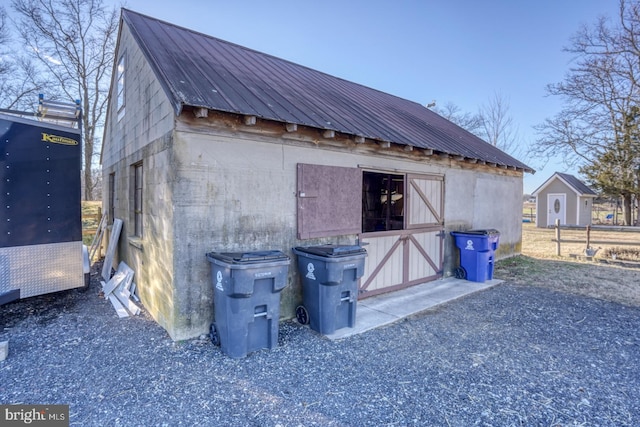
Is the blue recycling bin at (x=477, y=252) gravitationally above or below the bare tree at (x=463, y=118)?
below

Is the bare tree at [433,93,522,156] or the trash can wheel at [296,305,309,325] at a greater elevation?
the bare tree at [433,93,522,156]

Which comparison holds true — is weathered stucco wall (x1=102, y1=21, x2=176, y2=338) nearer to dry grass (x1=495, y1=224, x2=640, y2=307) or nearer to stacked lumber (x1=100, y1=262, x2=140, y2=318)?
stacked lumber (x1=100, y1=262, x2=140, y2=318)

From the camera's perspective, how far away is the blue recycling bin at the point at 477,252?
21.9 ft

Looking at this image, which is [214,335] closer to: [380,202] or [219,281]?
[219,281]

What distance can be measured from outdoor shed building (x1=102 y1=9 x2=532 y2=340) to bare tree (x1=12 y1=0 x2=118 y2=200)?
31.9 feet

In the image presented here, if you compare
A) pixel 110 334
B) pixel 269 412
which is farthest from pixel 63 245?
pixel 269 412

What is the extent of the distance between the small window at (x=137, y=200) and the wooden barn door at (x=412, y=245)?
3.74 m

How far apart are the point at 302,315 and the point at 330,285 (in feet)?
2.42

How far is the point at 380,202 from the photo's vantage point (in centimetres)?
943

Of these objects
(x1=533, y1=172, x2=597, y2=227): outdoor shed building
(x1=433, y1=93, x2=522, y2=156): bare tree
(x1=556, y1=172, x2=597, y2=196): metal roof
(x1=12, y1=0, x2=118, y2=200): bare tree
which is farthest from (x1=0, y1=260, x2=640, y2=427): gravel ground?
(x1=433, y1=93, x2=522, y2=156): bare tree

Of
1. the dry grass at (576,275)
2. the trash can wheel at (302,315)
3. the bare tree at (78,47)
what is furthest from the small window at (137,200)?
the bare tree at (78,47)

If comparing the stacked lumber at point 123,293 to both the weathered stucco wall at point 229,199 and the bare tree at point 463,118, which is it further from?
the bare tree at point 463,118

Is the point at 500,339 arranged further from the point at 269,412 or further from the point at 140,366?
the point at 140,366

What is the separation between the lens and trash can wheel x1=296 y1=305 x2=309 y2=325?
431 cm
